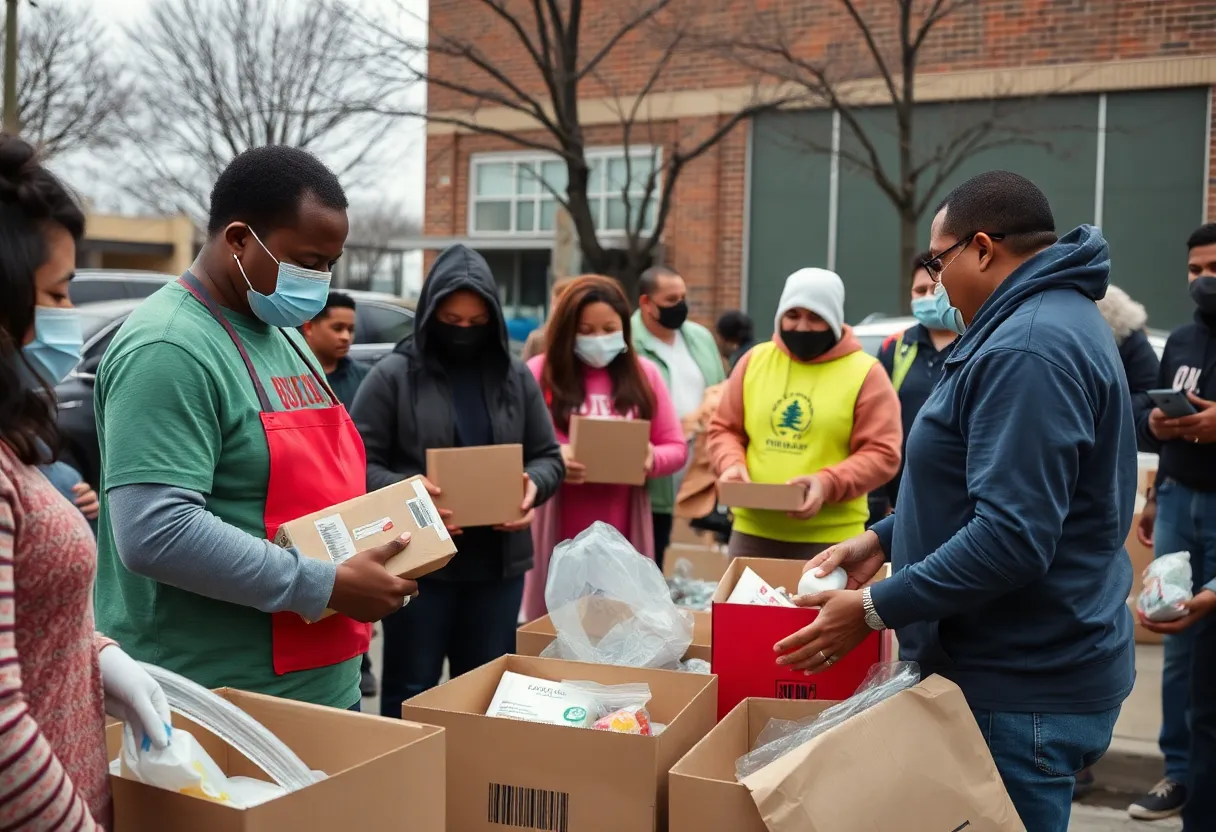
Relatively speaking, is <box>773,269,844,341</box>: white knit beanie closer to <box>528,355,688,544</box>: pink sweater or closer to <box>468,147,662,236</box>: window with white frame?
<box>528,355,688,544</box>: pink sweater

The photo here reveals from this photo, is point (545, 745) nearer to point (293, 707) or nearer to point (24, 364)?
point (293, 707)

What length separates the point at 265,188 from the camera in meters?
2.17

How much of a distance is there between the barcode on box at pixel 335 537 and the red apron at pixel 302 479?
0.22ft

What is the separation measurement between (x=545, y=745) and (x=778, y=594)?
788 mm

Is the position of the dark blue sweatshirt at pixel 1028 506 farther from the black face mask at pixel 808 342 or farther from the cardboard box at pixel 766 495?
the black face mask at pixel 808 342

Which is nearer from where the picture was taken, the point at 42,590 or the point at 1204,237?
the point at 42,590

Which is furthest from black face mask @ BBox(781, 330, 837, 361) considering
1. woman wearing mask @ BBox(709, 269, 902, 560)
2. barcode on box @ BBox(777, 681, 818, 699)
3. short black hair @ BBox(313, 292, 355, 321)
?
short black hair @ BBox(313, 292, 355, 321)

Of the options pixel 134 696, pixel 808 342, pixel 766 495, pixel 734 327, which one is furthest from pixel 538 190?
pixel 134 696

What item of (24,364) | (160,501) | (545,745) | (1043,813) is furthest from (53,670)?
(1043,813)

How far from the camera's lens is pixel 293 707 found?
1.86 m

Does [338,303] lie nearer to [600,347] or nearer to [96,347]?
[600,347]

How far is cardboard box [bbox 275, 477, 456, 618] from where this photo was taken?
2.12 meters

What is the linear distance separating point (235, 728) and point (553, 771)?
615 mm

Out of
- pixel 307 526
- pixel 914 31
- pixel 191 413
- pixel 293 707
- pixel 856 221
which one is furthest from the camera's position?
pixel 856 221
